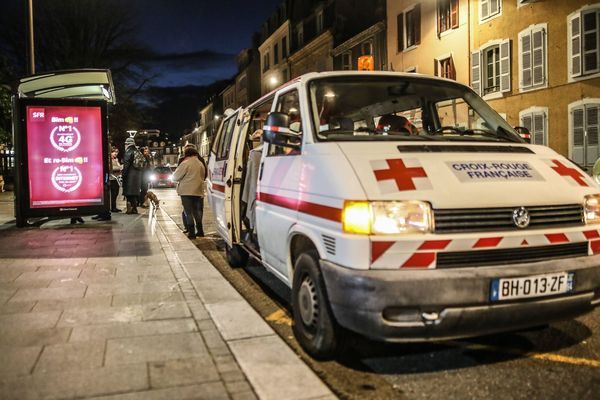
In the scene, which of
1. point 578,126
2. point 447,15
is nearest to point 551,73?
point 578,126

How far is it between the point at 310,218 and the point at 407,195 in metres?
0.81

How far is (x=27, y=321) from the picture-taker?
4625mm

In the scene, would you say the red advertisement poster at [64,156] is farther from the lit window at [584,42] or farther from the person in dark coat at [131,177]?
the lit window at [584,42]

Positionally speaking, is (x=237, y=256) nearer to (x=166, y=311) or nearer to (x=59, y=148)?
(x=166, y=311)

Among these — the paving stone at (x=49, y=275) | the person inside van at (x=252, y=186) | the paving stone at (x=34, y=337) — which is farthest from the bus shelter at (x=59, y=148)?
the paving stone at (x=34, y=337)

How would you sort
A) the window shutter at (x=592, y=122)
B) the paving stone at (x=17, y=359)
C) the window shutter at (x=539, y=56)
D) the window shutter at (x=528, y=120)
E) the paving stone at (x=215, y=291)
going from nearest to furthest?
the paving stone at (x=17, y=359) < the paving stone at (x=215, y=291) < the window shutter at (x=592, y=122) < the window shutter at (x=539, y=56) < the window shutter at (x=528, y=120)

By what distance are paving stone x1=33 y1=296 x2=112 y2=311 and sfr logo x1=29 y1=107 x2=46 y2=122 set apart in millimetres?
6373

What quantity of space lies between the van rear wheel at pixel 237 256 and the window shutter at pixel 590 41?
46.3 feet

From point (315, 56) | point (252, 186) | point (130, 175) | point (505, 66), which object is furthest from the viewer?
point (315, 56)

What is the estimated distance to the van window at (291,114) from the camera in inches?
175

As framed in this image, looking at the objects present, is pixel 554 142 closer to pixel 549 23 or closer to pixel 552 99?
pixel 552 99

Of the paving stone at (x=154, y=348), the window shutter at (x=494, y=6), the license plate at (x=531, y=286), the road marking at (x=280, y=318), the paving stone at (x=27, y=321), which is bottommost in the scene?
the road marking at (x=280, y=318)

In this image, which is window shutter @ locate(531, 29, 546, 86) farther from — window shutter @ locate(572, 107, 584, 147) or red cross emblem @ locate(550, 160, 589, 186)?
red cross emblem @ locate(550, 160, 589, 186)

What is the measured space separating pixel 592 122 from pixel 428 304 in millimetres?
16271
